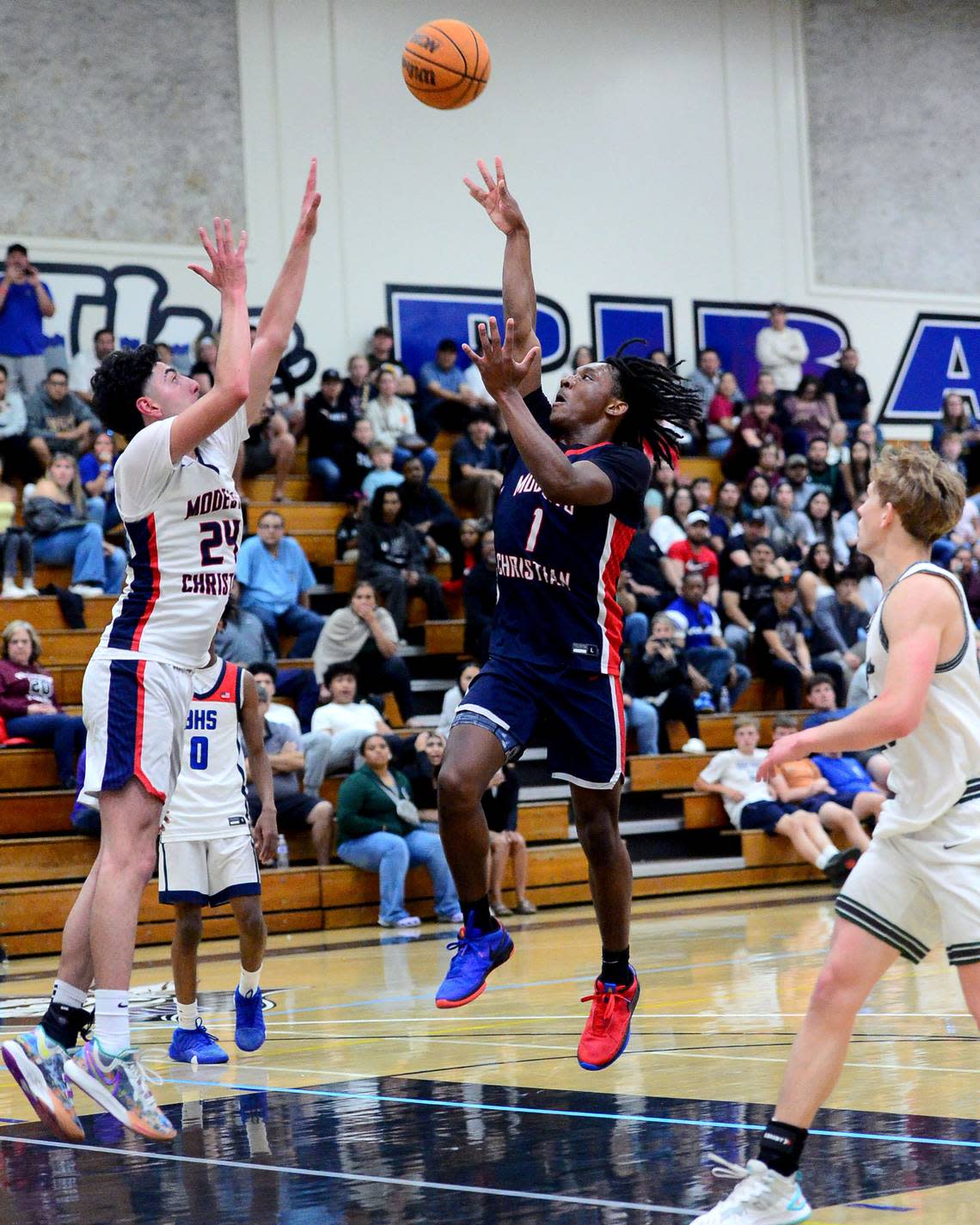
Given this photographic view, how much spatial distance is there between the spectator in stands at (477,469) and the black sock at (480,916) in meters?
10.5

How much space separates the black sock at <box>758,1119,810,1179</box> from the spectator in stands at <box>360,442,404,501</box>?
39.9ft

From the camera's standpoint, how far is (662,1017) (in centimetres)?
699

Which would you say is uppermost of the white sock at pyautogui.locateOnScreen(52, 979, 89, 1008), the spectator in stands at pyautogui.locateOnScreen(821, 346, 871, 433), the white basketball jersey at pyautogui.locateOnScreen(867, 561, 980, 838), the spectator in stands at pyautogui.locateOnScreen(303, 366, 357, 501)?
the spectator in stands at pyautogui.locateOnScreen(821, 346, 871, 433)

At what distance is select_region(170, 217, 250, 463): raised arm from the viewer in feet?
15.6

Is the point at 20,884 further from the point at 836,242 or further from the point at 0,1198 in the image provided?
the point at 836,242

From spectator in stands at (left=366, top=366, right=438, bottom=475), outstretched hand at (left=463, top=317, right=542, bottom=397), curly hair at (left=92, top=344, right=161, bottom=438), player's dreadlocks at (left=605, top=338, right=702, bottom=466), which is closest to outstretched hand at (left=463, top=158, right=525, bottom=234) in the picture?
player's dreadlocks at (left=605, top=338, right=702, bottom=466)

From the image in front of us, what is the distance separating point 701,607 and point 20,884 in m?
6.75

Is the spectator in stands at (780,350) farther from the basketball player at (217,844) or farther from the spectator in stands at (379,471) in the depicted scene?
the basketball player at (217,844)

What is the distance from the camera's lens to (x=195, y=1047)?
6.29 metres

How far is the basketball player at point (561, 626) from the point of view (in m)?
5.15

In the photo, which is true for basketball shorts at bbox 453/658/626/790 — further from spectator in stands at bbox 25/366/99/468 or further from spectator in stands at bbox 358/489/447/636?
spectator in stands at bbox 25/366/99/468

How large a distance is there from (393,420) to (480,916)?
1165 centimetres

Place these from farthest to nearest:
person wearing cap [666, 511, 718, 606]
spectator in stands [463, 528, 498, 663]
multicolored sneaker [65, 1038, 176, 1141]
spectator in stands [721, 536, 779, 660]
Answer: spectator in stands [721, 536, 779, 660] < person wearing cap [666, 511, 718, 606] < spectator in stands [463, 528, 498, 663] < multicolored sneaker [65, 1038, 176, 1141]

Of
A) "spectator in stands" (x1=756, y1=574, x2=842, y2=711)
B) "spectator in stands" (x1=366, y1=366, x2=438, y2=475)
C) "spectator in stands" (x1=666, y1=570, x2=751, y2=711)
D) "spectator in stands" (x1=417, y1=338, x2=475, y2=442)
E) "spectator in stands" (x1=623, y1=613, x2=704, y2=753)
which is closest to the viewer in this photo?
"spectator in stands" (x1=623, y1=613, x2=704, y2=753)
